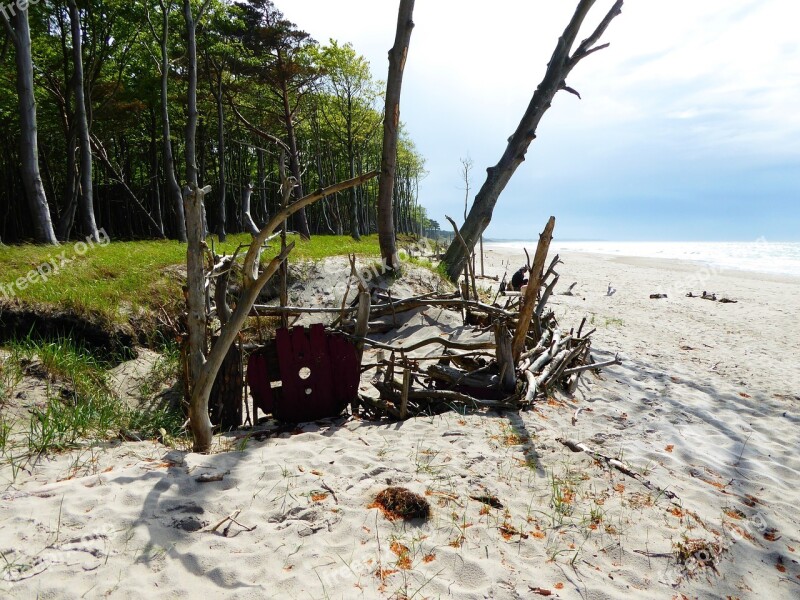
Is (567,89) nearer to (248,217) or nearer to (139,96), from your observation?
(248,217)

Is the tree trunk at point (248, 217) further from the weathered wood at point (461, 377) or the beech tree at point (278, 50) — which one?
the beech tree at point (278, 50)

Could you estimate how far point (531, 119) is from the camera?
30.5ft

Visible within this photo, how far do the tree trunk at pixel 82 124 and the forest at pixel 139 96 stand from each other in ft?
0.10

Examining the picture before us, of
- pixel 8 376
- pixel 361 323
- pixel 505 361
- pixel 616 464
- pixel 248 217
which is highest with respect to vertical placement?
pixel 248 217

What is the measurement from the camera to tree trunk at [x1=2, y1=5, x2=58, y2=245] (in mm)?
9734

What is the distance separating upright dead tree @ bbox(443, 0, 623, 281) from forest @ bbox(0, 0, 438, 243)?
12.7ft

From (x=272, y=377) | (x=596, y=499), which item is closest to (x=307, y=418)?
(x=272, y=377)

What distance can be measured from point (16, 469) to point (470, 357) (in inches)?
168

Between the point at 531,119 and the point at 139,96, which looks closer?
the point at 531,119

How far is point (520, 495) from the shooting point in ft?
9.96

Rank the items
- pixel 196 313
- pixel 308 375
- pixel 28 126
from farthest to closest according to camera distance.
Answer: pixel 28 126 → pixel 308 375 → pixel 196 313

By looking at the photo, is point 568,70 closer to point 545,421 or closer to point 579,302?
point 579,302

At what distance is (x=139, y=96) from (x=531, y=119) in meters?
16.7

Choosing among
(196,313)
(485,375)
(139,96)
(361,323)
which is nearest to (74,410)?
(196,313)
